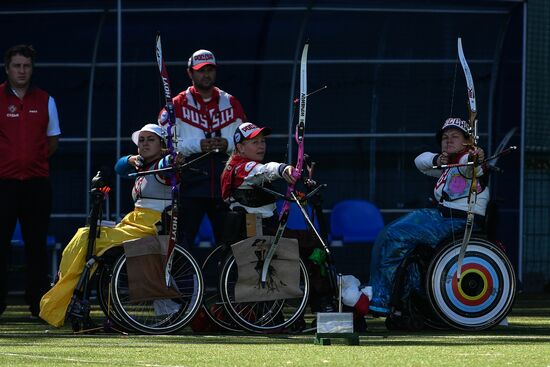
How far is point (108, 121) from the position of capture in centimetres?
1580

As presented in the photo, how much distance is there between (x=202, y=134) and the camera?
36.6 feet

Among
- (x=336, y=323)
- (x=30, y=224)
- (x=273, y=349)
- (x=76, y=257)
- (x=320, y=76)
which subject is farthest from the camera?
(x=320, y=76)

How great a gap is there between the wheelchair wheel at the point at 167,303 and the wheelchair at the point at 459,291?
4.11 feet

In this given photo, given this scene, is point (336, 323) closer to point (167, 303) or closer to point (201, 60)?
point (167, 303)

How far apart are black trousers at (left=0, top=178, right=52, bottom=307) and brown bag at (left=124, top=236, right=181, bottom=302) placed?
1.40m

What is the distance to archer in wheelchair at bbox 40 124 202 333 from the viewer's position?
10.3 metres

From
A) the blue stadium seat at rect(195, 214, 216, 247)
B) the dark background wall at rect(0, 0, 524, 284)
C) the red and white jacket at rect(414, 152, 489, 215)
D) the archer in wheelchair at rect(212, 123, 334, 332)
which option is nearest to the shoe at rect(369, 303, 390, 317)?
the archer in wheelchair at rect(212, 123, 334, 332)

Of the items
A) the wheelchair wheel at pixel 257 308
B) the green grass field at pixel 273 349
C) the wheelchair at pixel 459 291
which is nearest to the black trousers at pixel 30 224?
the green grass field at pixel 273 349

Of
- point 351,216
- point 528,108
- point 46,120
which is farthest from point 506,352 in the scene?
point 528,108

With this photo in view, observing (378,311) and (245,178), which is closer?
(245,178)

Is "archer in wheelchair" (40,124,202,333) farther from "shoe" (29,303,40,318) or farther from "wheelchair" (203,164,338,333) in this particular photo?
"shoe" (29,303,40,318)

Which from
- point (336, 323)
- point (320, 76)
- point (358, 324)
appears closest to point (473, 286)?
point (358, 324)

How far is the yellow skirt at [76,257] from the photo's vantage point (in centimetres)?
1038

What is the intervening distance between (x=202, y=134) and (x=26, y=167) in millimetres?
1274
